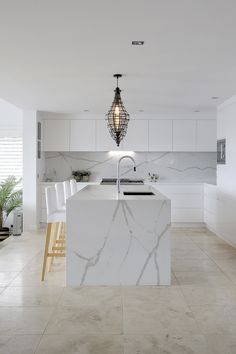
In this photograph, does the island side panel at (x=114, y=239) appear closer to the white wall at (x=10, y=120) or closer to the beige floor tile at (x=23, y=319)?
the beige floor tile at (x=23, y=319)

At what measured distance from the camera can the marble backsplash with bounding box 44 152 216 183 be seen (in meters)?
8.38

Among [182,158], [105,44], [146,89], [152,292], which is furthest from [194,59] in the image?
[182,158]

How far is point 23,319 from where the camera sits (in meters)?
3.29

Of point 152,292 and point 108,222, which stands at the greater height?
point 108,222

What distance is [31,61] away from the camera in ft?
13.2

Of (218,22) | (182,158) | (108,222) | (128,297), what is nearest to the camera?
(218,22)

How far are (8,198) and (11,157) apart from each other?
34.2 inches

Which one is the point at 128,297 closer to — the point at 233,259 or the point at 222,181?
the point at 233,259

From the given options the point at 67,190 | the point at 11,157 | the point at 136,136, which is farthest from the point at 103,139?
the point at 67,190

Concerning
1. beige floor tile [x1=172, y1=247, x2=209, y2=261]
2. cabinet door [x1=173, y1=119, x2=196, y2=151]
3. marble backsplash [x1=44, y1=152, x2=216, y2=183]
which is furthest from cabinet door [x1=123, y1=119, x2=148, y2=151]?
beige floor tile [x1=172, y1=247, x2=209, y2=261]

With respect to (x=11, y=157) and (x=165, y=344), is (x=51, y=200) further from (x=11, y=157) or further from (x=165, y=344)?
(x=11, y=157)

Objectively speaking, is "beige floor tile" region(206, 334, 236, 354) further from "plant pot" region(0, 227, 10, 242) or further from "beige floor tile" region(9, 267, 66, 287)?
"plant pot" region(0, 227, 10, 242)

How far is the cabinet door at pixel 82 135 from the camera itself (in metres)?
7.95

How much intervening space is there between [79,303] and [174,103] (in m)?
3.97
